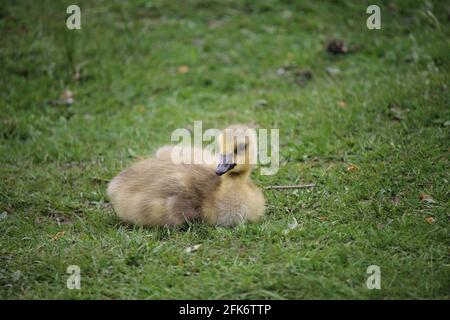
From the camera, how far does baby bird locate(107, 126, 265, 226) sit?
4328mm

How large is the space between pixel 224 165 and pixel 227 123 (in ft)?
7.95

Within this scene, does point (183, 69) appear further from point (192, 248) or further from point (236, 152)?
point (192, 248)

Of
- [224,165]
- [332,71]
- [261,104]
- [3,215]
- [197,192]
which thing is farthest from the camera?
[332,71]

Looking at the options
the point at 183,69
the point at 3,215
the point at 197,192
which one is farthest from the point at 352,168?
the point at 183,69

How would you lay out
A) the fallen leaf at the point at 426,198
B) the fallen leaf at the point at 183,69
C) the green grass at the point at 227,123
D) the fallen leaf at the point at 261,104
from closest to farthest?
the green grass at the point at 227,123
the fallen leaf at the point at 426,198
the fallen leaf at the point at 261,104
the fallen leaf at the point at 183,69

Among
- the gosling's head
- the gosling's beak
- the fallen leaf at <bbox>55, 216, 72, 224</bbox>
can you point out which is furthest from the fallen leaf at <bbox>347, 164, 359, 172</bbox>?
the fallen leaf at <bbox>55, 216, 72, 224</bbox>

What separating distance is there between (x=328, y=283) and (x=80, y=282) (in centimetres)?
160

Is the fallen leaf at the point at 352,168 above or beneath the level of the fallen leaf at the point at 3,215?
above

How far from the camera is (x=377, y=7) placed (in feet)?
28.2

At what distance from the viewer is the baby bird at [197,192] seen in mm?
4328

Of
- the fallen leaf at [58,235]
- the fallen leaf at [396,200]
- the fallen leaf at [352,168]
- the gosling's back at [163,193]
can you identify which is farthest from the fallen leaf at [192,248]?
the fallen leaf at [352,168]

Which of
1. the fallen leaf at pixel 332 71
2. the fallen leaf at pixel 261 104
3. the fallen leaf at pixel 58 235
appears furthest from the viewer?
the fallen leaf at pixel 332 71

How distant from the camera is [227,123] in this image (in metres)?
6.65

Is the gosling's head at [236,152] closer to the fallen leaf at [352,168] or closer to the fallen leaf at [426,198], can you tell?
the fallen leaf at [352,168]
